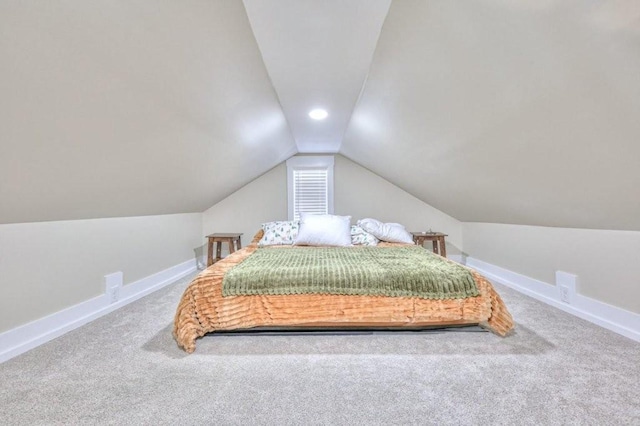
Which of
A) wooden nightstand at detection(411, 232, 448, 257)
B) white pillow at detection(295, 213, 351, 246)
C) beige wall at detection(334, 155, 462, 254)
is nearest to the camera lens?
white pillow at detection(295, 213, 351, 246)

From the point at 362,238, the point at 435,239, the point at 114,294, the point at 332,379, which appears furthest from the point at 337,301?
the point at 435,239

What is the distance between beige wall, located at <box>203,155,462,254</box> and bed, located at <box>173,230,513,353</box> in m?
2.52

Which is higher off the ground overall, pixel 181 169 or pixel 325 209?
pixel 181 169

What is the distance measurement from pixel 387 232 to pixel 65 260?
3.12 m

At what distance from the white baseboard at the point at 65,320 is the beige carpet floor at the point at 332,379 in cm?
7

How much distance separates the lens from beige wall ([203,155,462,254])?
4.36 m

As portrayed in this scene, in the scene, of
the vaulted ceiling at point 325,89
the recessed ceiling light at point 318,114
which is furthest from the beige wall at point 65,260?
the recessed ceiling light at point 318,114

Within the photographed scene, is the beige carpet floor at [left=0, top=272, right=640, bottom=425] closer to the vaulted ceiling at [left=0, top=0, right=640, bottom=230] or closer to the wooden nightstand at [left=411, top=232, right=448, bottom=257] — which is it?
the vaulted ceiling at [left=0, top=0, right=640, bottom=230]

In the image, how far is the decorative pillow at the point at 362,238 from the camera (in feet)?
10.9

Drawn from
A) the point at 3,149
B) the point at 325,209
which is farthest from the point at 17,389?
the point at 325,209

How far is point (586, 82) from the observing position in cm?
115

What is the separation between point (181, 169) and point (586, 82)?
2.78 metres

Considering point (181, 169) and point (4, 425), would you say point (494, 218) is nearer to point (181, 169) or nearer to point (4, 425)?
point (181, 169)

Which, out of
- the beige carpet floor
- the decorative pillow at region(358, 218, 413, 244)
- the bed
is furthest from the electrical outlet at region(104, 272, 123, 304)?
the decorative pillow at region(358, 218, 413, 244)
